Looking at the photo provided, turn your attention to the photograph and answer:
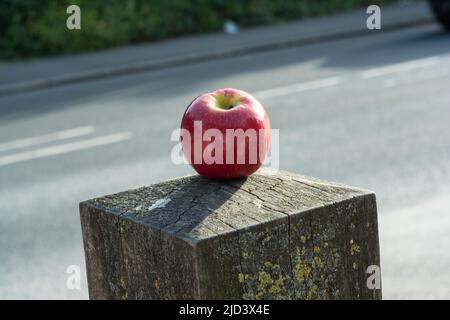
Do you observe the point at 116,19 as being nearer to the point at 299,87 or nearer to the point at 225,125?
the point at 299,87

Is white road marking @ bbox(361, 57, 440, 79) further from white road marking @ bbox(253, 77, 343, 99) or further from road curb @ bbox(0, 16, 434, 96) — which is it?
road curb @ bbox(0, 16, 434, 96)

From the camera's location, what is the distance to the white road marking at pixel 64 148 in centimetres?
981

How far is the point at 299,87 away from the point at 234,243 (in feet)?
34.3

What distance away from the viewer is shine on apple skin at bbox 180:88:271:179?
2721 mm

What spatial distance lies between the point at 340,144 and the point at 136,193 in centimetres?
677

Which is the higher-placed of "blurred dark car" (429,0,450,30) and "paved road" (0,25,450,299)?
"blurred dark car" (429,0,450,30)

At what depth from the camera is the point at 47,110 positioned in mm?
12781

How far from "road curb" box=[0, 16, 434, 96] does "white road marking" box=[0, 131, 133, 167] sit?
15.7 feet

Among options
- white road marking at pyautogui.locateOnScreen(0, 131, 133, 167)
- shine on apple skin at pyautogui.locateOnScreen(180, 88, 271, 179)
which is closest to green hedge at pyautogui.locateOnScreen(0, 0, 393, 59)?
white road marking at pyautogui.locateOnScreen(0, 131, 133, 167)

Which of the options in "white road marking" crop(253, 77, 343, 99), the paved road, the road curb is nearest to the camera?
the paved road

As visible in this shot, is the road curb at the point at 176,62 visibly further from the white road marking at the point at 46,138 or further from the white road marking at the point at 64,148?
the white road marking at the point at 64,148

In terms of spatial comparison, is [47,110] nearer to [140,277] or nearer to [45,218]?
[45,218]

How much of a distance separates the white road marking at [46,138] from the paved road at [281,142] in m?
0.02

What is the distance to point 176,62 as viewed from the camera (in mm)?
16219
